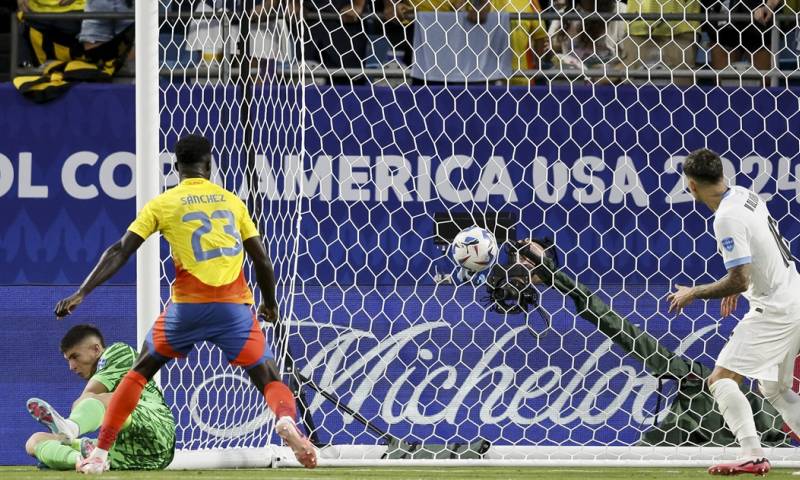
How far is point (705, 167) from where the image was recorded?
6145 mm

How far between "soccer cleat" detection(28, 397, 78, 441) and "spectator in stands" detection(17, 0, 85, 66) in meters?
3.24

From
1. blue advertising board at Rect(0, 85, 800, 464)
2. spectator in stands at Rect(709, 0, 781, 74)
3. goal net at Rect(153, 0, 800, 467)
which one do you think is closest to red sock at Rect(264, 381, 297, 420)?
goal net at Rect(153, 0, 800, 467)

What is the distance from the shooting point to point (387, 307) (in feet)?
27.7

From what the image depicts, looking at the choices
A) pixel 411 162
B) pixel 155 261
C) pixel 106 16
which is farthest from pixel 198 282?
pixel 106 16

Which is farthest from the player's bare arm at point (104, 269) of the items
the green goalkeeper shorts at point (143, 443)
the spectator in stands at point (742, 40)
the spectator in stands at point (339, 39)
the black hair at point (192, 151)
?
the spectator in stands at point (742, 40)

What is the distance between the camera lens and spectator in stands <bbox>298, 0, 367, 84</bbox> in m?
8.73

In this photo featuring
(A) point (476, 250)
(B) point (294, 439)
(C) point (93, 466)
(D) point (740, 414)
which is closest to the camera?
(B) point (294, 439)

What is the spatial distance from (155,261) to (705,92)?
348 centimetres

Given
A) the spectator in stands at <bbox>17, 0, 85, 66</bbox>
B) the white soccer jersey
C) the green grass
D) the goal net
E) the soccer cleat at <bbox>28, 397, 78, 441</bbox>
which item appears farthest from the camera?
the spectator in stands at <bbox>17, 0, 85, 66</bbox>

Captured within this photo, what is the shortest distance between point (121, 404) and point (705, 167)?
2.68 meters

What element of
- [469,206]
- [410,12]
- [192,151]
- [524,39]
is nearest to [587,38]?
[524,39]

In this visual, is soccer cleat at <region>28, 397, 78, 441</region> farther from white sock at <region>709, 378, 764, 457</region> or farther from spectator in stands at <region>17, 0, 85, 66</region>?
spectator in stands at <region>17, 0, 85, 66</region>

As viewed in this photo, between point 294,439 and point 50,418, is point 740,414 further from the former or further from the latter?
point 50,418

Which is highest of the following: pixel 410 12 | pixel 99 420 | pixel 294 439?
pixel 410 12
